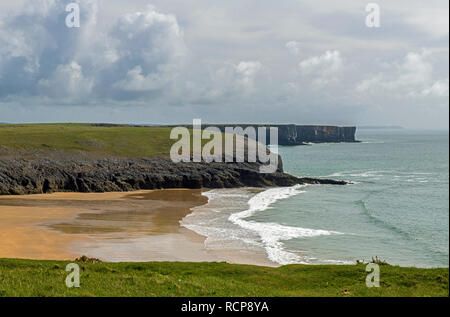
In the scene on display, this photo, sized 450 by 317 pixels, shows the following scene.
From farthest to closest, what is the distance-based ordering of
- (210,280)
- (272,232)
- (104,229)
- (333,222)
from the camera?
(333,222) → (104,229) → (272,232) → (210,280)

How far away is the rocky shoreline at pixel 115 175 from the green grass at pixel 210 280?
5093 cm

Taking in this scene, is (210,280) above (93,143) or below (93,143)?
below

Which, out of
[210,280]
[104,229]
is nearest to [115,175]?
[104,229]

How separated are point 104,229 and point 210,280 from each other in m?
26.9

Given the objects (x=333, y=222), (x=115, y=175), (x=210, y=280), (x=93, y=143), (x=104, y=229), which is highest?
(x=93, y=143)

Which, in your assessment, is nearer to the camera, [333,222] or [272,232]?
[272,232]

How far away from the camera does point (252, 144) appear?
11275 cm

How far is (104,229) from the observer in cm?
4709

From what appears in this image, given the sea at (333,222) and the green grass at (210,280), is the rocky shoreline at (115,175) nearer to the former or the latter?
the sea at (333,222)

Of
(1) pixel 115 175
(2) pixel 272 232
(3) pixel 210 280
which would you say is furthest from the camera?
(1) pixel 115 175

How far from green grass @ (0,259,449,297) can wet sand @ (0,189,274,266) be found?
8.58m

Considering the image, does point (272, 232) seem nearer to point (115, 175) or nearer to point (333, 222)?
point (333, 222)
